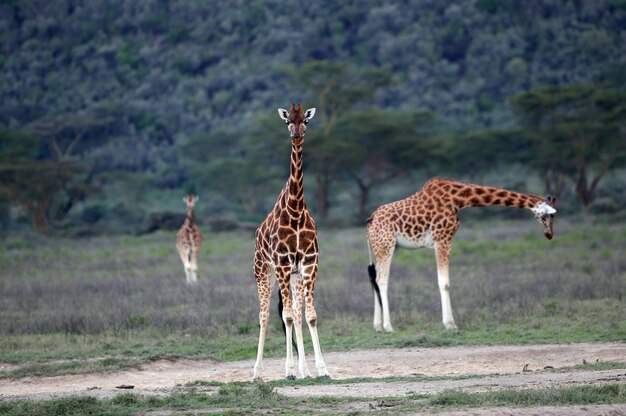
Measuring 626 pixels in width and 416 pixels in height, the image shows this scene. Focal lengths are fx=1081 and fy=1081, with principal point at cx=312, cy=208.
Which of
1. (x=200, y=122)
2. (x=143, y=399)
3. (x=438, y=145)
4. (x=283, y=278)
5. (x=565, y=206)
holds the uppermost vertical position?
(x=200, y=122)

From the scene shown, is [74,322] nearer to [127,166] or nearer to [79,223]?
[79,223]

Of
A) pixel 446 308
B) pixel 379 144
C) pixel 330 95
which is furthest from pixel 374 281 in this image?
pixel 330 95

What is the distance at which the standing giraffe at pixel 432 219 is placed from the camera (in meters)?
14.4

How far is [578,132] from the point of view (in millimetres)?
39938

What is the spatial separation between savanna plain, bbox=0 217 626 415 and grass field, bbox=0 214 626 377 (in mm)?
41

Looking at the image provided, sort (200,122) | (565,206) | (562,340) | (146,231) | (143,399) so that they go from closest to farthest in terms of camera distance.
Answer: (143,399) < (562,340) < (146,231) < (565,206) < (200,122)

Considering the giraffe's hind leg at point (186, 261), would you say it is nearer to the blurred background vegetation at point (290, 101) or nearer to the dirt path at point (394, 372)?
the dirt path at point (394, 372)

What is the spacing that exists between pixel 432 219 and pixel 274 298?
360 cm

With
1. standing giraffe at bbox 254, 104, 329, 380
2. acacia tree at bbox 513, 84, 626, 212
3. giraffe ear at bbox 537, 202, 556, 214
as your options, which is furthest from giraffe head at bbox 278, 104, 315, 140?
acacia tree at bbox 513, 84, 626, 212

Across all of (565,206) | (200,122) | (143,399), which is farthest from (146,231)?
(143,399)

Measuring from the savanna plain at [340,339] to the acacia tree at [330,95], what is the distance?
60.4ft

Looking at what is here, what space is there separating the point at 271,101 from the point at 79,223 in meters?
19.4

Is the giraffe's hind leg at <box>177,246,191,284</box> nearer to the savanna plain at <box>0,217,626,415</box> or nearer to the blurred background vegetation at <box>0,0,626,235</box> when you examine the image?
the savanna plain at <box>0,217,626,415</box>

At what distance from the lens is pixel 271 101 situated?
2397 inches
